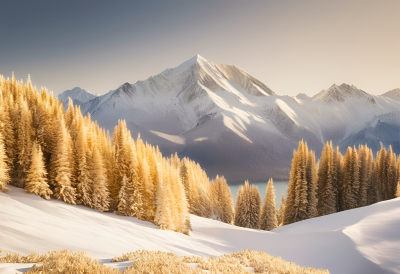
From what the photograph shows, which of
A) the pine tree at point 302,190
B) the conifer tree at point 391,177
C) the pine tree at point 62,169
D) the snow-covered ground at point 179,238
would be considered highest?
the conifer tree at point 391,177

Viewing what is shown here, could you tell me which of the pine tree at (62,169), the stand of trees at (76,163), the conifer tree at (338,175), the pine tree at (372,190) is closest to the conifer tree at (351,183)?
the conifer tree at (338,175)

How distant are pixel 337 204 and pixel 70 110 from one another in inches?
2523

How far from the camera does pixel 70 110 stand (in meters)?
27.5

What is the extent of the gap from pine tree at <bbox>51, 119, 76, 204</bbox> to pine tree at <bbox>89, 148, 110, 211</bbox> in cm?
195

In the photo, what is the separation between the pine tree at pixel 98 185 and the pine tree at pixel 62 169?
1.95 metres

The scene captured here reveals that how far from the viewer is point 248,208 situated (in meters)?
70.0

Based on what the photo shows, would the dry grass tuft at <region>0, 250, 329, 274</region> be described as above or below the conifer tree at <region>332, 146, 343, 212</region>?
below

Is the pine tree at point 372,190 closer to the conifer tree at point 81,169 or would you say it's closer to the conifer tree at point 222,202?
the conifer tree at point 222,202

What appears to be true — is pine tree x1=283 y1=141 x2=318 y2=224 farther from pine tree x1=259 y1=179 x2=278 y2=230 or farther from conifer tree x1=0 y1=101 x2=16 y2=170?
conifer tree x1=0 y1=101 x2=16 y2=170

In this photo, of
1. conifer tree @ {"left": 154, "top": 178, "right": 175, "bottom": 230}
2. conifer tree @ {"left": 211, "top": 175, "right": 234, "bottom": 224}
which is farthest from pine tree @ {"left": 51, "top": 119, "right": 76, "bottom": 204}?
conifer tree @ {"left": 211, "top": 175, "right": 234, "bottom": 224}

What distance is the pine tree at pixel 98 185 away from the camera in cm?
2448

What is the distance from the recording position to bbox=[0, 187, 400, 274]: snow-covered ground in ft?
42.2

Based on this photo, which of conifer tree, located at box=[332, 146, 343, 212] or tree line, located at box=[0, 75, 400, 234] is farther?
conifer tree, located at box=[332, 146, 343, 212]

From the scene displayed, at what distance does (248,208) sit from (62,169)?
56.4 metres
